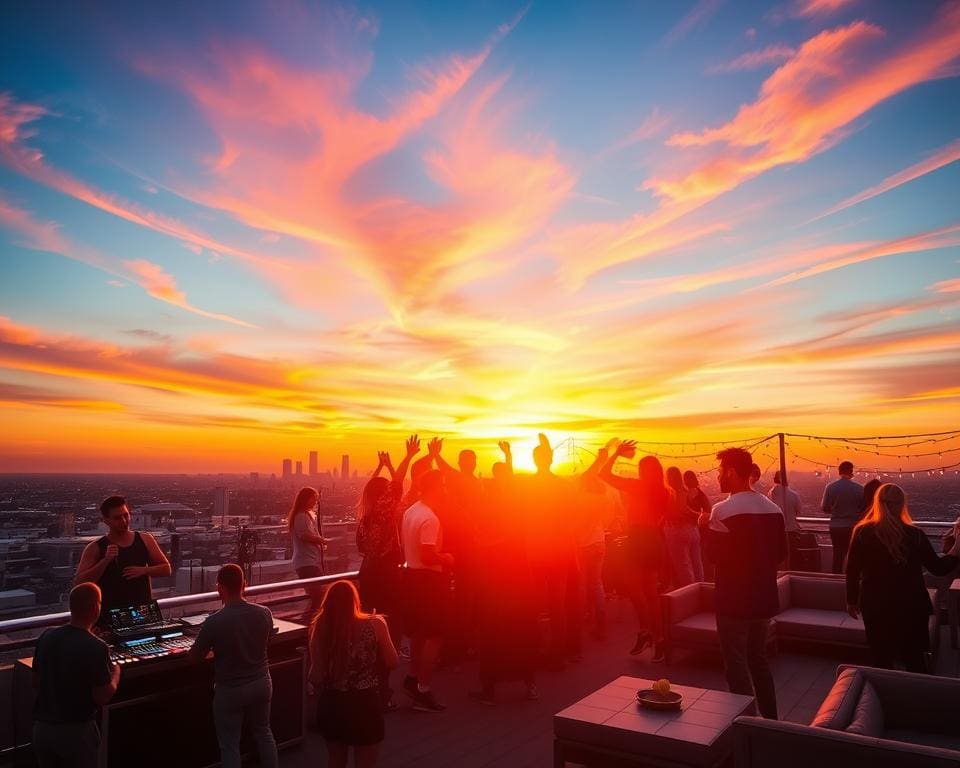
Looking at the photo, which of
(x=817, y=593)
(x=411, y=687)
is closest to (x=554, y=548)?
(x=411, y=687)

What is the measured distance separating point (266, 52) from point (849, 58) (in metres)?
5.82

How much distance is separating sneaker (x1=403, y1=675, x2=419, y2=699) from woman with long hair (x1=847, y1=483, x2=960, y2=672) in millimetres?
3157

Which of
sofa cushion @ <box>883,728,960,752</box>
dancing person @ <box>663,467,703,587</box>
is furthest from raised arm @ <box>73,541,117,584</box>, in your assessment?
dancing person @ <box>663,467,703,587</box>

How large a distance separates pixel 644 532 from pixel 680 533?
1.76 metres

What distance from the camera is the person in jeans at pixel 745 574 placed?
4.14 meters

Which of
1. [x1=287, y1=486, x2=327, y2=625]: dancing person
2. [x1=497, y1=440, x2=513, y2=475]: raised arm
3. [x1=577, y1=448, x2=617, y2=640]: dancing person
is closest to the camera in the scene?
[x1=287, y1=486, x2=327, y2=625]: dancing person

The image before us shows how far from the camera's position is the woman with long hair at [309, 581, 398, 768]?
295 centimetres

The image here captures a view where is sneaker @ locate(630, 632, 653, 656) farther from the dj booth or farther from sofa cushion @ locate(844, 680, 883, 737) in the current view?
the dj booth

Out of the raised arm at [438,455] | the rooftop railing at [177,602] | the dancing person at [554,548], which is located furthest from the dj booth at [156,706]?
the dancing person at [554,548]

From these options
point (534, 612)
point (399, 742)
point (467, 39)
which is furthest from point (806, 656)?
point (467, 39)

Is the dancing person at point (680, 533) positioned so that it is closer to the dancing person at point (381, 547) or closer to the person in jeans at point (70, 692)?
the dancing person at point (381, 547)

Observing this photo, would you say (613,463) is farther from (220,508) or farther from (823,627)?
(220,508)

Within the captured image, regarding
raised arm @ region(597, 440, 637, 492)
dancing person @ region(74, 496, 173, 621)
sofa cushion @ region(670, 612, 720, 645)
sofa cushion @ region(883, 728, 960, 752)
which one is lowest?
sofa cushion @ region(670, 612, 720, 645)

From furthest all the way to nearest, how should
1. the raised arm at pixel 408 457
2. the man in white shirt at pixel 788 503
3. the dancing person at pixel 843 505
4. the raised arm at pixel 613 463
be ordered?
the man in white shirt at pixel 788 503
the dancing person at pixel 843 505
the raised arm at pixel 613 463
the raised arm at pixel 408 457
